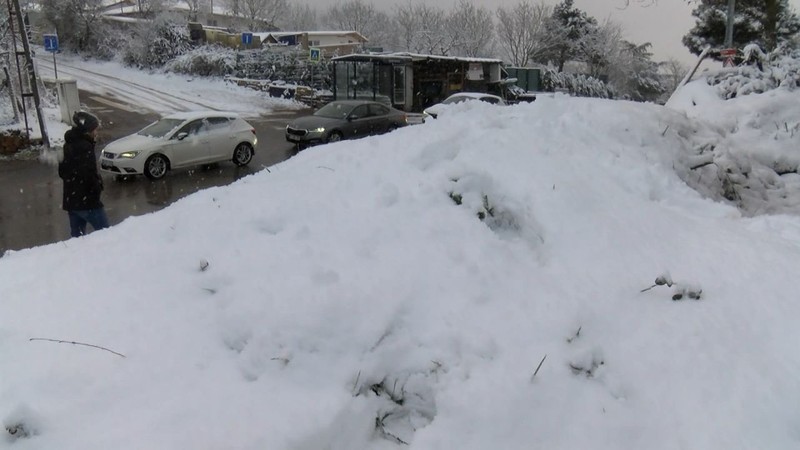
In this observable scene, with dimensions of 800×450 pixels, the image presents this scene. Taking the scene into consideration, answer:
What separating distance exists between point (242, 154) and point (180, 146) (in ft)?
6.19

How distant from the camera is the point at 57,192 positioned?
11.6 m

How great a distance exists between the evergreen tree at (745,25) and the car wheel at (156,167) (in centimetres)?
2726

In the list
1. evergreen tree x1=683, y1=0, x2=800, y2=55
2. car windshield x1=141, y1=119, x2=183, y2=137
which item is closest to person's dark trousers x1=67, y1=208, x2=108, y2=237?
car windshield x1=141, y1=119, x2=183, y2=137

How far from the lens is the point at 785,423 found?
2484mm

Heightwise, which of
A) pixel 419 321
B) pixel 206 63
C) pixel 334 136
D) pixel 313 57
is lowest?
pixel 334 136

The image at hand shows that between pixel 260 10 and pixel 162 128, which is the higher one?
pixel 260 10

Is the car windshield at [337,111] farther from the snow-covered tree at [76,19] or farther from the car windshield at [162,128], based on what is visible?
the snow-covered tree at [76,19]

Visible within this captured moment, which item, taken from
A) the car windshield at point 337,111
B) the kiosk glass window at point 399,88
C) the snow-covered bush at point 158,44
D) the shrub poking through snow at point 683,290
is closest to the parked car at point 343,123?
the car windshield at point 337,111

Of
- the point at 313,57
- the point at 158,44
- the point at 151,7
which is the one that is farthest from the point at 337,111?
the point at 151,7

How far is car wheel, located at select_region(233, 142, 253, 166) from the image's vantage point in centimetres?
1478

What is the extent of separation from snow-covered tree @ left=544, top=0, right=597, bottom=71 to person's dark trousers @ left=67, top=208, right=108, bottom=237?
167ft

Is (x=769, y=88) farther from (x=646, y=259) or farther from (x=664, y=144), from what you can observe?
(x=646, y=259)

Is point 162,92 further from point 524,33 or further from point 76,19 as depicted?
point 524,33

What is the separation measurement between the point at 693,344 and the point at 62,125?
807 inches
